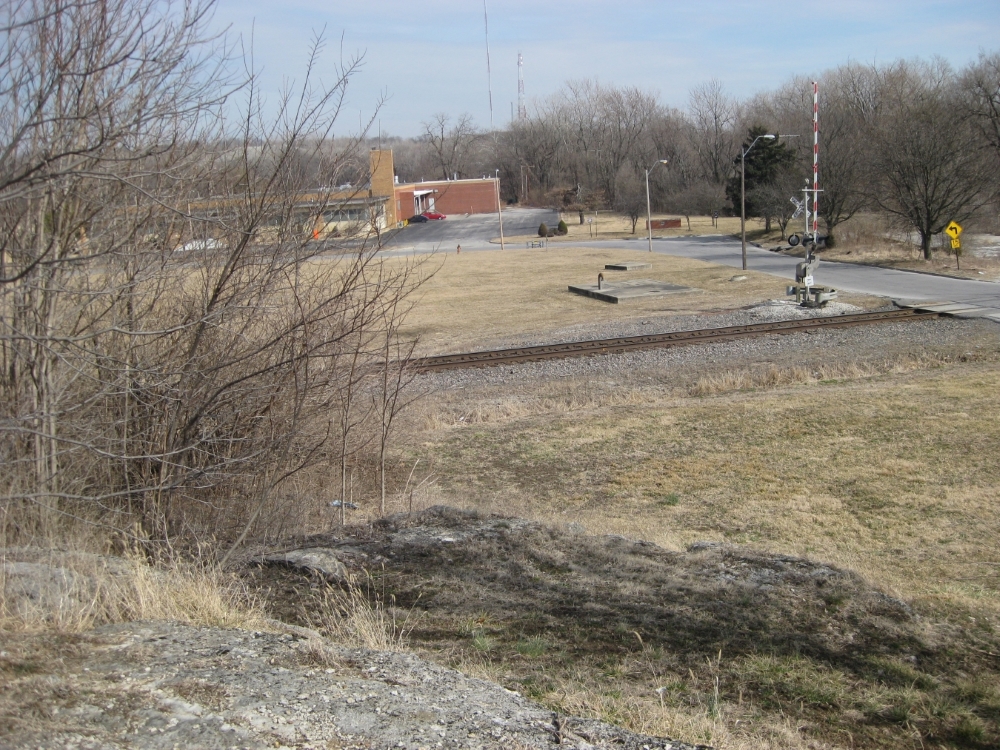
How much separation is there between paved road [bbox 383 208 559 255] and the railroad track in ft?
116

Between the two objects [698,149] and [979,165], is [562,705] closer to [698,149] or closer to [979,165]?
[979,165]

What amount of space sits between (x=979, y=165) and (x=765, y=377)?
89.1ft

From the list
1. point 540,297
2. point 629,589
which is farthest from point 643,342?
point 629,589

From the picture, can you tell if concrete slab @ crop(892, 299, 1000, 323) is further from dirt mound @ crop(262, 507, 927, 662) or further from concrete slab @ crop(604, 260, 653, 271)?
dirt mound @ crop(262, 507, 927, 662)

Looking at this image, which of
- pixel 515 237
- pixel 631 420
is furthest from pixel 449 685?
pixel 515 237

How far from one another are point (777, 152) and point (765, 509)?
57856 mm

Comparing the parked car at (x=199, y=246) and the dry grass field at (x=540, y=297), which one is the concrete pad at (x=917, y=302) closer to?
the dry grass field at (x=540, y=297)

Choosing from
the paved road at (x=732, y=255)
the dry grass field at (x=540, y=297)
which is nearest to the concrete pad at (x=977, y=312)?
the paved road at (x=732, y=255)

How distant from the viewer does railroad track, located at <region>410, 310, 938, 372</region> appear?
62.5 feet

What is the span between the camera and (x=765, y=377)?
1636 centimetres

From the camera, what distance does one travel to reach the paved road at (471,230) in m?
62.4

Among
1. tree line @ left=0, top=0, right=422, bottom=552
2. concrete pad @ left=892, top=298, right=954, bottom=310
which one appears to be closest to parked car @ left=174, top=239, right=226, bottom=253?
tree line @ left=0, top=0, right=422, bottom=552

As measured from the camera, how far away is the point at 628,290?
31688 millimetres

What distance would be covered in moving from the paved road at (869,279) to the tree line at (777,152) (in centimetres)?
418
